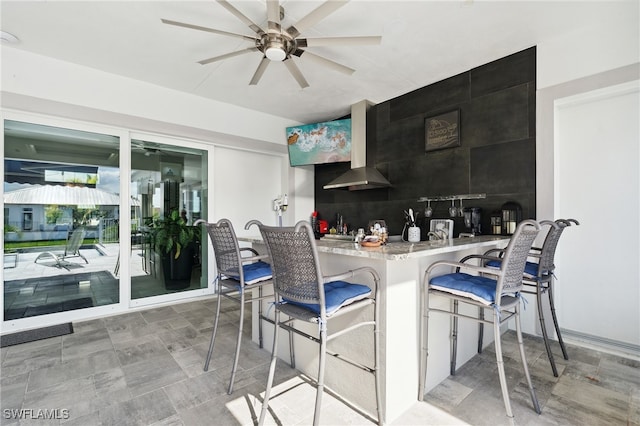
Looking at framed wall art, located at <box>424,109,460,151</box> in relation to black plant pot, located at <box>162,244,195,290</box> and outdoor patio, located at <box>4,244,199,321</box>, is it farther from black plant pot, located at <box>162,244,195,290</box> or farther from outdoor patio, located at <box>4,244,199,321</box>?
outdoor patio, located at <box>4,244,199,321</box>

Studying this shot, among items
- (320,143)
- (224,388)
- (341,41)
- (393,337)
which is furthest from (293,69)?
(224,388)

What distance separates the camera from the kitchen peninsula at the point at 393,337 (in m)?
1.58

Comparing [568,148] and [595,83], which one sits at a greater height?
[595,83]

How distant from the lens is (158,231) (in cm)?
380

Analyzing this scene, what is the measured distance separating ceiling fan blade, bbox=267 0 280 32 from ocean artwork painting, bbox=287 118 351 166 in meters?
2.45

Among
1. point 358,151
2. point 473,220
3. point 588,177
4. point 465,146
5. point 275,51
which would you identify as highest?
point 275,51

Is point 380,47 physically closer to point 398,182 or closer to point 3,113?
point 398,182

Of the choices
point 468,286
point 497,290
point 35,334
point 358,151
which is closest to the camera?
point 497,290

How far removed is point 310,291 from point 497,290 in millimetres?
977

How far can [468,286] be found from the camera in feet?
5.37

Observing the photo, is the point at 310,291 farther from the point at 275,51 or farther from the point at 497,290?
the point at 275,51

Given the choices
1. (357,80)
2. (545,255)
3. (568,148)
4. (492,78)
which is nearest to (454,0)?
(492,78)

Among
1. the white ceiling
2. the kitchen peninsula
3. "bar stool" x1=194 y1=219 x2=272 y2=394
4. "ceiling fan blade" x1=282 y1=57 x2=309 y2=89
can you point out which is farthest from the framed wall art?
"bar stool" x1=194 y1=219 x2=272 y2=394

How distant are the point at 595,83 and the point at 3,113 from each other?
5.50 m
